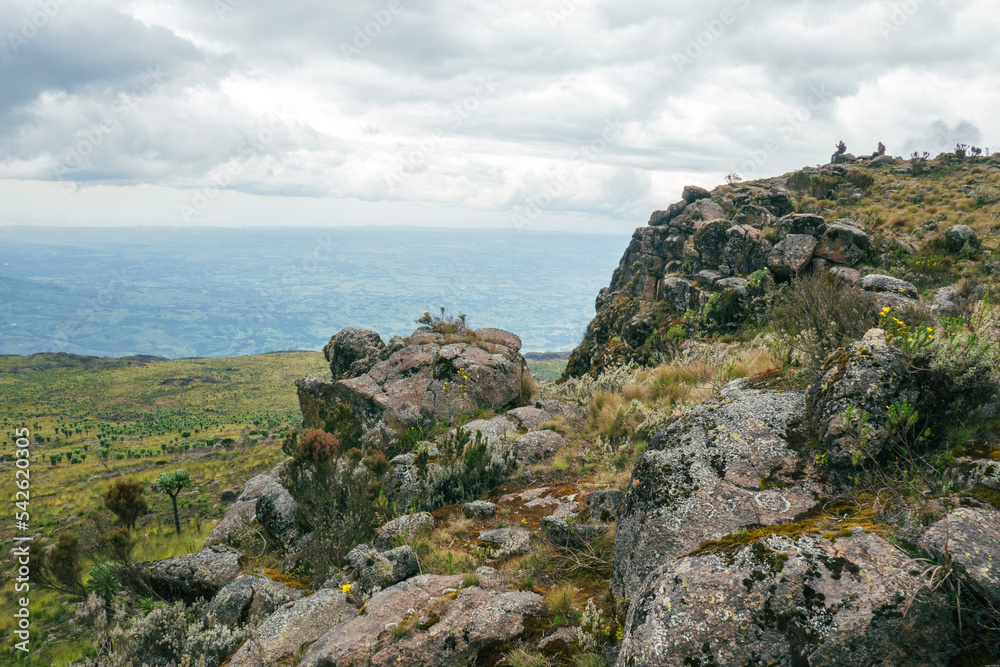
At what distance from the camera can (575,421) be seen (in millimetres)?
12781

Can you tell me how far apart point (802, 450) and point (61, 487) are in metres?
38.0

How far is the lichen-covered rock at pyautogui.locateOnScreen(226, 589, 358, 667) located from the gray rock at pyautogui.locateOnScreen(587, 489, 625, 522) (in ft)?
10.3

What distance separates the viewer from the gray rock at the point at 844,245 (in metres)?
15.9

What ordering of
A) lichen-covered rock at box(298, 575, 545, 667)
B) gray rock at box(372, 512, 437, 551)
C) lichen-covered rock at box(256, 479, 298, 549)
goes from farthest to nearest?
lichen-covered rock at box(256, 479, 298, 549)
gray rock at box(372, 512, 437, 551)
lichen-covered rock at box(298, 575, 545, 667)

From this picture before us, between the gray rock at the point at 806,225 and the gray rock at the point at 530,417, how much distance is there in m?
12.1

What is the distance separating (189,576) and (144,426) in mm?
58619

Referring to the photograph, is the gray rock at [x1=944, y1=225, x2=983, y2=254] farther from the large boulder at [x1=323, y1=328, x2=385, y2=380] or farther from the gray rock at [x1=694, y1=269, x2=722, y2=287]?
the large boulder at [x1=323, y1=328, x2=385, y2=380]

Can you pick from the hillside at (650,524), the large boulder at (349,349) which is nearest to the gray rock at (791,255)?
the hillside at (650,524)

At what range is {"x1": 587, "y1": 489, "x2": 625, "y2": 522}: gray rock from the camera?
588cm

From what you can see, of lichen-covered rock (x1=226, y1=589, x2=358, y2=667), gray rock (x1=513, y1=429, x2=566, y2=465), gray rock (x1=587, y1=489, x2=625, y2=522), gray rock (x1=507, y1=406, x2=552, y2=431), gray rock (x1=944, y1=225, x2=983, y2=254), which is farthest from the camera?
gray rock (x1=944, y1=225, x2=983, y2=254)

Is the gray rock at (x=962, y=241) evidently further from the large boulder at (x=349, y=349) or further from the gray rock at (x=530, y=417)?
the large boulder at (x=349, y=349)

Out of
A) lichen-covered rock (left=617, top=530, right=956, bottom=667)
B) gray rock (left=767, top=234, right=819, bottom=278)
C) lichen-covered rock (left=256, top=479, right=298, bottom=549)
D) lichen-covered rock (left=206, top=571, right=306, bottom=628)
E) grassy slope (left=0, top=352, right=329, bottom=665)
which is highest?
gray rock (left=767, top=234, right=819, bottom=278)

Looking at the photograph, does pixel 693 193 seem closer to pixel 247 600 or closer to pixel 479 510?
pixel 479 510

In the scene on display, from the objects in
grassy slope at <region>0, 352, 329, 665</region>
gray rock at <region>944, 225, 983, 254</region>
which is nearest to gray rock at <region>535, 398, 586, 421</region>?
grassy slope at <region>0, 352, 329, 665</region>
